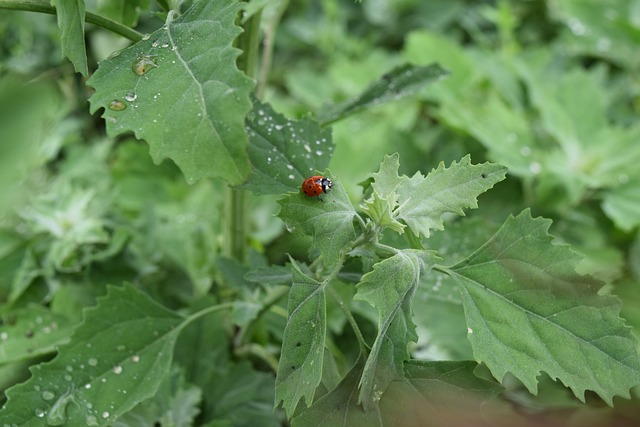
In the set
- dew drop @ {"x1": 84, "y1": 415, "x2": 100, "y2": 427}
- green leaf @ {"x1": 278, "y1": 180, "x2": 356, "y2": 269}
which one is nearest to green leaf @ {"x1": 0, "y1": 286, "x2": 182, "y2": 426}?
dew drop @ {"x1": 84, "y1": 415, "x2": 100, "y2": 427}

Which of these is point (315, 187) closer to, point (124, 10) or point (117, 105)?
point (117, 105)

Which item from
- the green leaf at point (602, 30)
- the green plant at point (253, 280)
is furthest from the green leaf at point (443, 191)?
the green leaf at point (602, 30)

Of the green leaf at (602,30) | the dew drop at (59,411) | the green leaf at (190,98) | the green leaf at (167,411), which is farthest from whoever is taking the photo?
the green leaf at (602,30)

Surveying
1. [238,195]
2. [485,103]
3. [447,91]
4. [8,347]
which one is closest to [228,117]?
[238,195]

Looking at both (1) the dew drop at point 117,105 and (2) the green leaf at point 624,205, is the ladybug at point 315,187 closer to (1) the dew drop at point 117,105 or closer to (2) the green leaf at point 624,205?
(1) the dew drop at point 117,105

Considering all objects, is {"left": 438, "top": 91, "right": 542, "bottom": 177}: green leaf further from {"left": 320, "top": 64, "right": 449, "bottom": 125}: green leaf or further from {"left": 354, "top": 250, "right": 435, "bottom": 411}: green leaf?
{"left": 354, "top": 250, "right": 435, "bottom": 411}: green leaf

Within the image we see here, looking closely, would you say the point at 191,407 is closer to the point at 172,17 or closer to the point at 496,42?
the point at 172,17

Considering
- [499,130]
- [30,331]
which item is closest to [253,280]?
[30,331]
